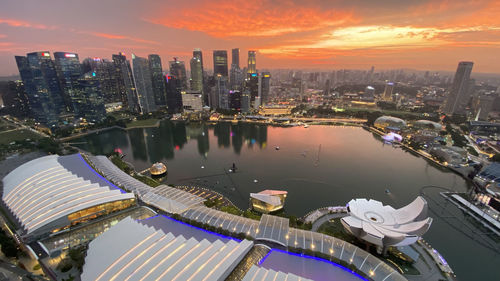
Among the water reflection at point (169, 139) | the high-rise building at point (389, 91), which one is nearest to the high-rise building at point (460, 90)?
the high-rise building at point (389, 91)

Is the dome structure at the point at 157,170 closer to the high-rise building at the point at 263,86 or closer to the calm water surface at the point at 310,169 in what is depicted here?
the calm water surface at the point at 310,169

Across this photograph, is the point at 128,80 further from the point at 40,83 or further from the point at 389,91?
the point at 389,91

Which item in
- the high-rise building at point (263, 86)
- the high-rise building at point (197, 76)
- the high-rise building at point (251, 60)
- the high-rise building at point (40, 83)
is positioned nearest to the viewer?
the high-rise building at point (40, 83)

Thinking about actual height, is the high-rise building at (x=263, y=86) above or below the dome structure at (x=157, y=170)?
above

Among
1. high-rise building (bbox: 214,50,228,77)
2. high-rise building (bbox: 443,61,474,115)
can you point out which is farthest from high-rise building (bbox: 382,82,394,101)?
high-rise building (bbox: 214,50,228,77)

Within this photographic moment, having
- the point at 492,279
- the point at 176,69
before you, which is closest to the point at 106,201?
the point at 492,279

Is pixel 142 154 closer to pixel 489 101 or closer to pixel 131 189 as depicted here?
pixel 131 189
